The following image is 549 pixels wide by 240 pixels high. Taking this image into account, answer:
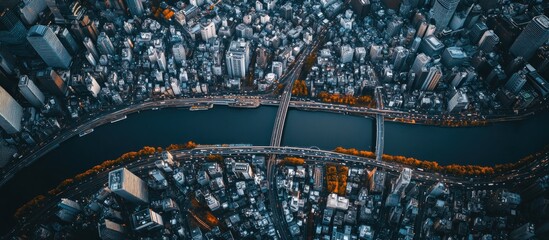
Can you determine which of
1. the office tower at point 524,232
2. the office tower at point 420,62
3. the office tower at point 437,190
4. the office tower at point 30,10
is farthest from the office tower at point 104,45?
the office tower at point 524,232

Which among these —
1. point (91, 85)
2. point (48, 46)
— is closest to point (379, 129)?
point (91, 85)

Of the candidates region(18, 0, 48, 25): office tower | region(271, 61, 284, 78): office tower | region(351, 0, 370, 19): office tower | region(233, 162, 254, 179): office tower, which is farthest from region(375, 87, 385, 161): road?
region(18, 0, 48, 25): office tower

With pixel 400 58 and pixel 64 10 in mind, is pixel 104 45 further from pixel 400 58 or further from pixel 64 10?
pixel 400 58

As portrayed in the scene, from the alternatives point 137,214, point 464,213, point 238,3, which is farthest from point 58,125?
point 464,213

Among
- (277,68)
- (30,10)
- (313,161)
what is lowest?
(313,161)

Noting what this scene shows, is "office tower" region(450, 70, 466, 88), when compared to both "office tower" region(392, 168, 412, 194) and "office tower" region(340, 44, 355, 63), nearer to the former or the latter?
"office tower" region(340, 44, 355, 63)

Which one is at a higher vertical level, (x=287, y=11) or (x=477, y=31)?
(x=287, y=11)

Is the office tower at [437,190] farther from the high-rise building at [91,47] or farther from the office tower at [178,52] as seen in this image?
the high-rise building at [91,47]
